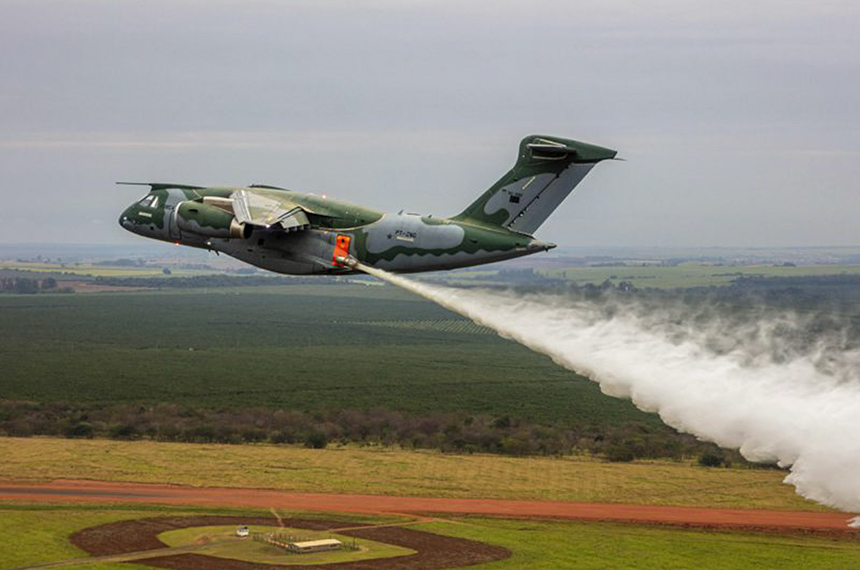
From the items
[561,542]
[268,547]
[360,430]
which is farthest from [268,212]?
[360,430]

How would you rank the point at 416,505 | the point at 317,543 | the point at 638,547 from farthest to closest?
the point at 416,505, the point at 638,547, the point at 317,543

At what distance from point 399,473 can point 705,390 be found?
56.6 metres

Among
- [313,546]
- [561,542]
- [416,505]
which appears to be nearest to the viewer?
[313,546]

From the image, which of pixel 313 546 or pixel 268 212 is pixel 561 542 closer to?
pixel 313 546

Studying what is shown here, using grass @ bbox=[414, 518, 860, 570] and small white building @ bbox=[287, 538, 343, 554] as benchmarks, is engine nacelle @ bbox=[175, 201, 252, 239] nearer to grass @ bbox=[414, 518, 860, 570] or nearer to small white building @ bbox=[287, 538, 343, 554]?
grass @ bbox=[414, 518, 860, 570]

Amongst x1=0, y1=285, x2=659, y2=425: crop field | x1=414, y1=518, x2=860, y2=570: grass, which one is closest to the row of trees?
x1=0, y1=285, x2=659, y2=425: crop field

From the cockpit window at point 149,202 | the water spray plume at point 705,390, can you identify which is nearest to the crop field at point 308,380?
the water spray plume at point 705,390

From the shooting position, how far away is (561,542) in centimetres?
9031

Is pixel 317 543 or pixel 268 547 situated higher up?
pixel 317 543

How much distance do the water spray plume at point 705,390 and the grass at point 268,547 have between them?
33635mm

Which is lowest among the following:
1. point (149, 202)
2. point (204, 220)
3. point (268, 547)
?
point (268, 547)

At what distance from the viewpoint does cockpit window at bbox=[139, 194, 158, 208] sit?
5405 cm

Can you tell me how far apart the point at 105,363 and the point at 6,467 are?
231 ft

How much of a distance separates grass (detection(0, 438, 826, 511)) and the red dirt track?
74.3 inches
